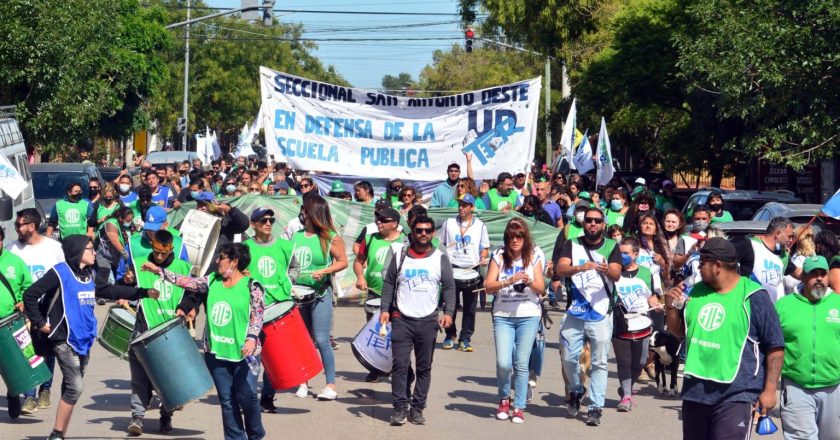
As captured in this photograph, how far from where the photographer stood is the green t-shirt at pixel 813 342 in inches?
276

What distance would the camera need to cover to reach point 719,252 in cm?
611

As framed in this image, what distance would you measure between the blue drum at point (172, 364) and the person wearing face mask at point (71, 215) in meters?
8.19

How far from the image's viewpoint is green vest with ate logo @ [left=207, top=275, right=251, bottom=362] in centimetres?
755

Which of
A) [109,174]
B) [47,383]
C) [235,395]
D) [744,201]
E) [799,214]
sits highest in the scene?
[109,174]

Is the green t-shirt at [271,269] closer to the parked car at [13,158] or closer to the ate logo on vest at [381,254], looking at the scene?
the ate logo on vest at [381,254]

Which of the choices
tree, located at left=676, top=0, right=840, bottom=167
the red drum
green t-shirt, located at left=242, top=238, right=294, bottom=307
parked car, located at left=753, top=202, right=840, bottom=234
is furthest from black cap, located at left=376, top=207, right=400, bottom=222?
tree, located at left=676, top=0, right=840, bottom=167

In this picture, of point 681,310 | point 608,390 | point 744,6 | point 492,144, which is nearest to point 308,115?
point 492,144

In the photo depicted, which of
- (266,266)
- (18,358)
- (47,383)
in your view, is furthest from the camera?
(47,383)

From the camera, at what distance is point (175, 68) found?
66500mm

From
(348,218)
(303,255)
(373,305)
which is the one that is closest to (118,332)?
(303,255)

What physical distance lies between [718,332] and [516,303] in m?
3.24

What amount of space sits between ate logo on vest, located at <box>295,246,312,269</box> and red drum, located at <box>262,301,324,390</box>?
1.43 metres

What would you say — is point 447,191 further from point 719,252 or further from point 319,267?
point 719,252

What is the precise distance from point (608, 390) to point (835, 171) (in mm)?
15707
